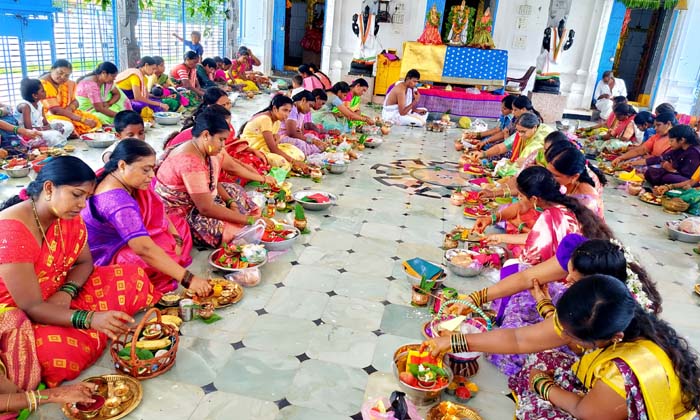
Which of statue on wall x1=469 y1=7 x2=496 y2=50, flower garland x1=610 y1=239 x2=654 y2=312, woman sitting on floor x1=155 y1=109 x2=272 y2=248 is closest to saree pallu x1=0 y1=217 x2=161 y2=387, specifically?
woman sitting on floor x1=155 y1=109 x2=272 y2=248

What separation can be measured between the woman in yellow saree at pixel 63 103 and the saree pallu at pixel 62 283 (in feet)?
16.4

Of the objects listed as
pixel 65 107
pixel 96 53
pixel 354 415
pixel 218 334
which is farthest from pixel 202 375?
pixel 96 53

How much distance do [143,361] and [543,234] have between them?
2.44m

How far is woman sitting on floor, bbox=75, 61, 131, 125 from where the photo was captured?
752 cm

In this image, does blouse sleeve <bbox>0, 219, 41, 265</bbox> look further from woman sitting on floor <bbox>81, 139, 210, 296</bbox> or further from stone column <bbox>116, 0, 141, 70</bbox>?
stone column <bbox>116, 0, 141, 70</bbox>

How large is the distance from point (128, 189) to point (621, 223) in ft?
18.2

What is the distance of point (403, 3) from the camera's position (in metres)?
14.1

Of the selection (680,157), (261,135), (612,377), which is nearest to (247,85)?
(261,135)

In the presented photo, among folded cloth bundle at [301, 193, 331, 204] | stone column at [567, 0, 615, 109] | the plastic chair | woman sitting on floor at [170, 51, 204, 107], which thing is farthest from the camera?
stone column at [567, 0, 615, 109]

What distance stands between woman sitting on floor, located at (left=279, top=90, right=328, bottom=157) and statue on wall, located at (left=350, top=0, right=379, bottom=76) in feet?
21.1

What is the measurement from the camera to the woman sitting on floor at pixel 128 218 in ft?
10.0

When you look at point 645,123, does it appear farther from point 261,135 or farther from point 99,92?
point 99,92

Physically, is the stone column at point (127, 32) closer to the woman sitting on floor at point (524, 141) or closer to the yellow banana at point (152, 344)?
the woman sitting on floor at point (524, 141)

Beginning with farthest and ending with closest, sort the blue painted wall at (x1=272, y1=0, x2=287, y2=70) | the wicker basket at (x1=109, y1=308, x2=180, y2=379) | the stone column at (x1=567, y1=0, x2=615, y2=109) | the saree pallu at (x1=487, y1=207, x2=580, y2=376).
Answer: the blue painted wall at (x1=272, y1=0, x2=287, y2=70)
the stone column at (x1=567, y1=0, x2=615, y2=109)
the saree pallu at (x1=487, y1=207, x2=580, y2=376)
the wicker basket at (x1=109, y1=308, x2=180, y2=379)
